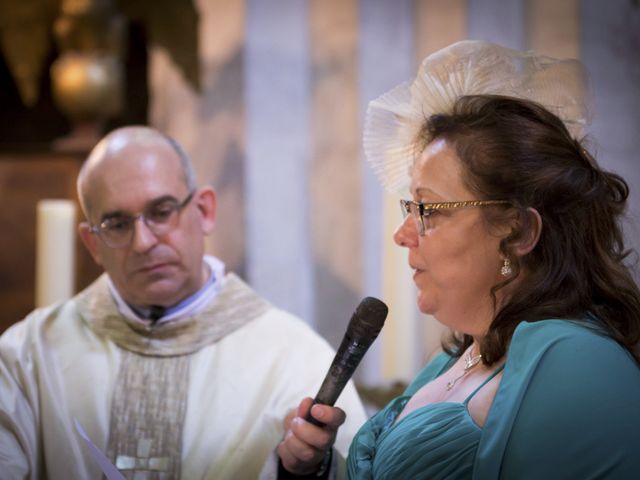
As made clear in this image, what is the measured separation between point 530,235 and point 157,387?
1.41m

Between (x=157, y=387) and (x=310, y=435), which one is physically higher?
(x=310, y=435)

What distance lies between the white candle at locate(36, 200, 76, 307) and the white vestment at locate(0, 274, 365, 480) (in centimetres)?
38

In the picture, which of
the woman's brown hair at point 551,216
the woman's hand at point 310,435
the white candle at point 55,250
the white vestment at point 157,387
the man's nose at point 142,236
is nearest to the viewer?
the woman's brown hair at point 551,216

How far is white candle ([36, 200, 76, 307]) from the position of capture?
3418 mm

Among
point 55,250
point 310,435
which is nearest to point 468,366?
point 310,435

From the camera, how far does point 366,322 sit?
1.90 m

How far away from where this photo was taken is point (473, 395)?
5.92 ft

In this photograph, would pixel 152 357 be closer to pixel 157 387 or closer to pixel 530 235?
pixel 157 387

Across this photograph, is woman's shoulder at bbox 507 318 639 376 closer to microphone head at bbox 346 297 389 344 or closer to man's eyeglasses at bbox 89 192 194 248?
microphone head at bbox 346 297 389 344

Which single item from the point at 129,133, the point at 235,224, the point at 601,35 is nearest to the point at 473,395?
the point at 129,133

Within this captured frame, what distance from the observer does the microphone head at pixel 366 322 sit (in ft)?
6.23

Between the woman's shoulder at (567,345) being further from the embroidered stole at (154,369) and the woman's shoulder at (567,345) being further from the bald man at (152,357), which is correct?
the embroidered stole at (154,369)

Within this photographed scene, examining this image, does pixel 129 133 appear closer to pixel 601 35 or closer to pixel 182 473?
pixel 182 473

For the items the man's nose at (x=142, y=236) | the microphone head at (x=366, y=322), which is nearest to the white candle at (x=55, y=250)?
the man's nose at (x=142, y=236)
